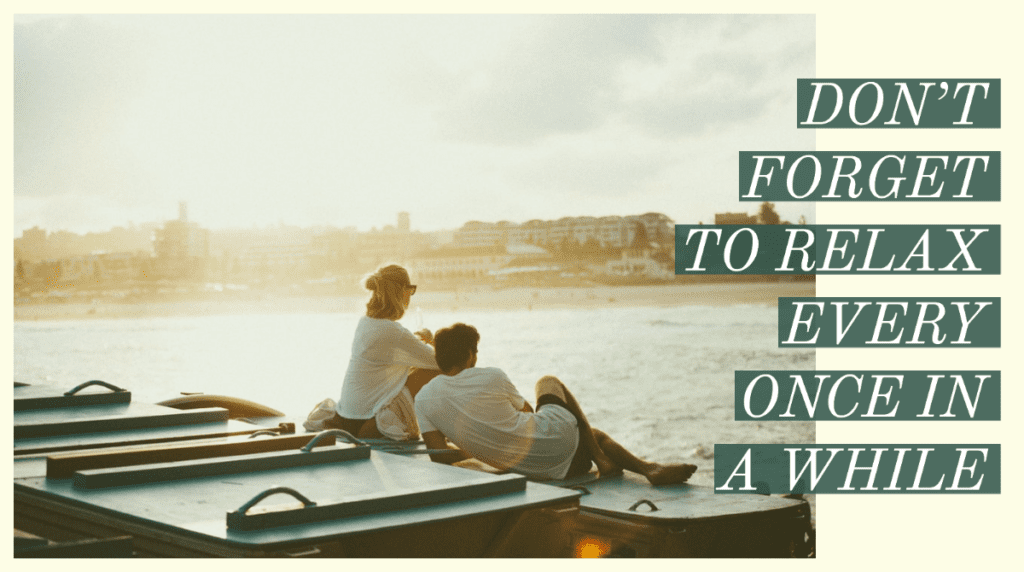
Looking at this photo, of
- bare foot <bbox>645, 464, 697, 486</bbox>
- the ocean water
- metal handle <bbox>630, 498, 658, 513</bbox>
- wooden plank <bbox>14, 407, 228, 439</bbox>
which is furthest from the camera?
the ocean water

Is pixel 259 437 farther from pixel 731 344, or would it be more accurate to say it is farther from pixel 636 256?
pixel 636 256

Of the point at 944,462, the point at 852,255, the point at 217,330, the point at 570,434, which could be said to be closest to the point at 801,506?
the point at 570,434

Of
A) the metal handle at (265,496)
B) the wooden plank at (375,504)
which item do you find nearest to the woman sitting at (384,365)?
the wooden plank at (375,504)

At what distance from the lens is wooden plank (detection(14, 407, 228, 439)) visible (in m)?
5.56

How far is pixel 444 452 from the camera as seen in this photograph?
6102 mm

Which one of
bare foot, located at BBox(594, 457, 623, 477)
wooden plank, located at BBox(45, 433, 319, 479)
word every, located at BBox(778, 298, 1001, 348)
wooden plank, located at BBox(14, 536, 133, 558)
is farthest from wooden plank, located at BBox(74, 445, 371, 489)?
word every, located at BBox(778, 298, 1001, 348)

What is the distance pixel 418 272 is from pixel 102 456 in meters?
108

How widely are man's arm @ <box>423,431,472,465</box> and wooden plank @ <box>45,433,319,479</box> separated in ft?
3.80

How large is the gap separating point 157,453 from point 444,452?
6.45 feet

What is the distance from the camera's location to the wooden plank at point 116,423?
556 cm

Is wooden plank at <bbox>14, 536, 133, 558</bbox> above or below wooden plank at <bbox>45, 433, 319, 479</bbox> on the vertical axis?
below

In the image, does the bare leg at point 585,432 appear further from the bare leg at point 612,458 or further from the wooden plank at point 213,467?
the wooden plank at point 213,467

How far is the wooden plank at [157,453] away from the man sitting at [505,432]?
1391 millimetres

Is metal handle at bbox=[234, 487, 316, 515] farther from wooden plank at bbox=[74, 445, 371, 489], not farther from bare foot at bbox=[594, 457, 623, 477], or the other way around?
bare foot at bbox=[594, 457, 623, 477]
